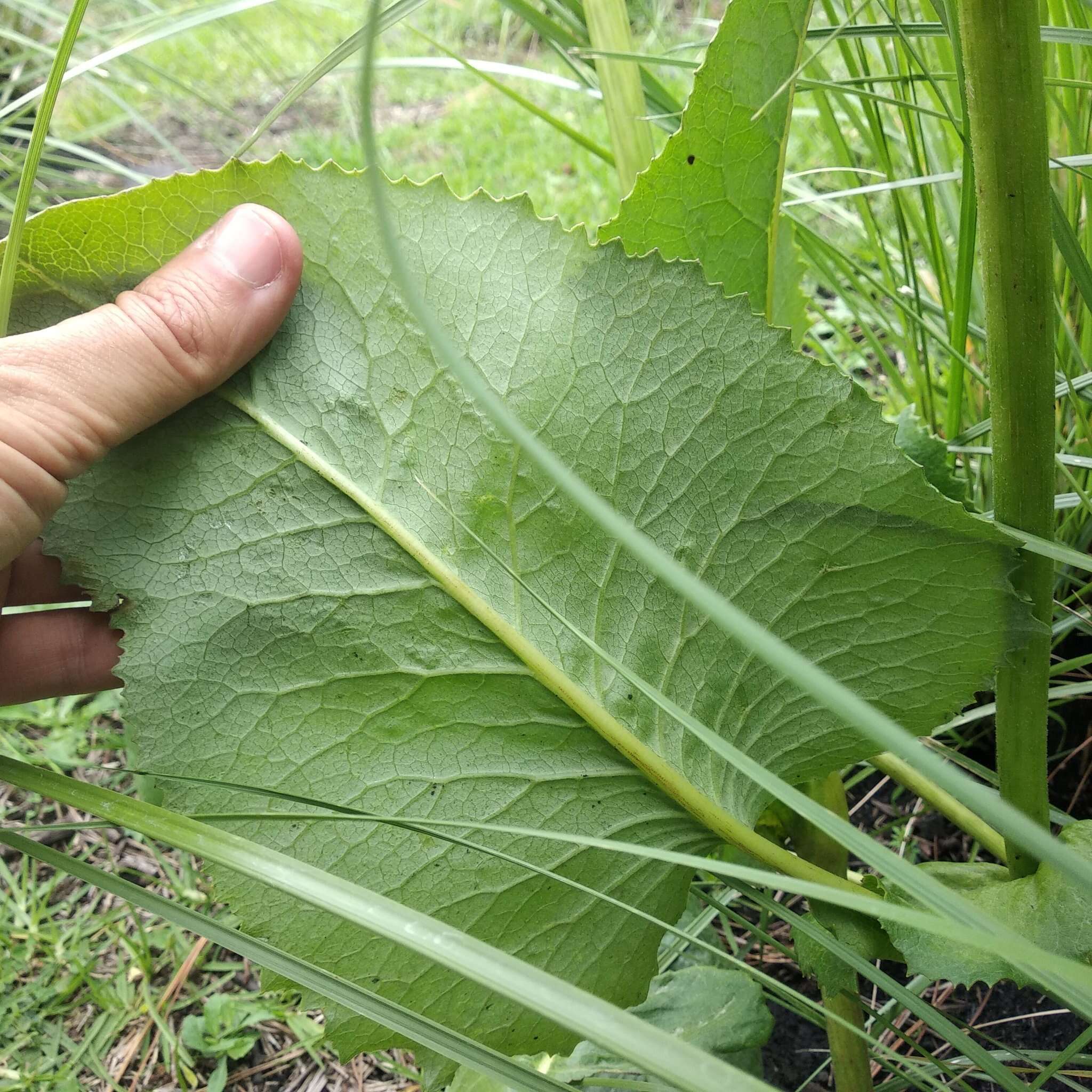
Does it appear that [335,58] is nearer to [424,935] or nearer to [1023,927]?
[424,935]

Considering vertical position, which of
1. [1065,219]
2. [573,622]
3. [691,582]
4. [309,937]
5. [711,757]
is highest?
[1065,219]

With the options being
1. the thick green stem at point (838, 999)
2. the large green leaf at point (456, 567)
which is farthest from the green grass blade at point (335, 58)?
the thick green stem at point (838, 999)

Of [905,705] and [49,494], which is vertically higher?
[49,494]

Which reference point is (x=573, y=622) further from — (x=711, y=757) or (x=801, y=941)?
(x=801, y=941)

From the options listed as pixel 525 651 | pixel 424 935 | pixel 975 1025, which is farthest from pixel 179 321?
pixel 975 1025

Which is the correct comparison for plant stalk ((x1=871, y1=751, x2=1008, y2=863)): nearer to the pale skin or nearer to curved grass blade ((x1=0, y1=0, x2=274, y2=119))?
the pale skin

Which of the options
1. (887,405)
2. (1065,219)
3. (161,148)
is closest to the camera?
(1065,219)

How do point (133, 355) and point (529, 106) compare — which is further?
point (529, 106)

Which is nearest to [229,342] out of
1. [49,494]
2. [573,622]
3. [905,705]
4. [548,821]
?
[49,494]
